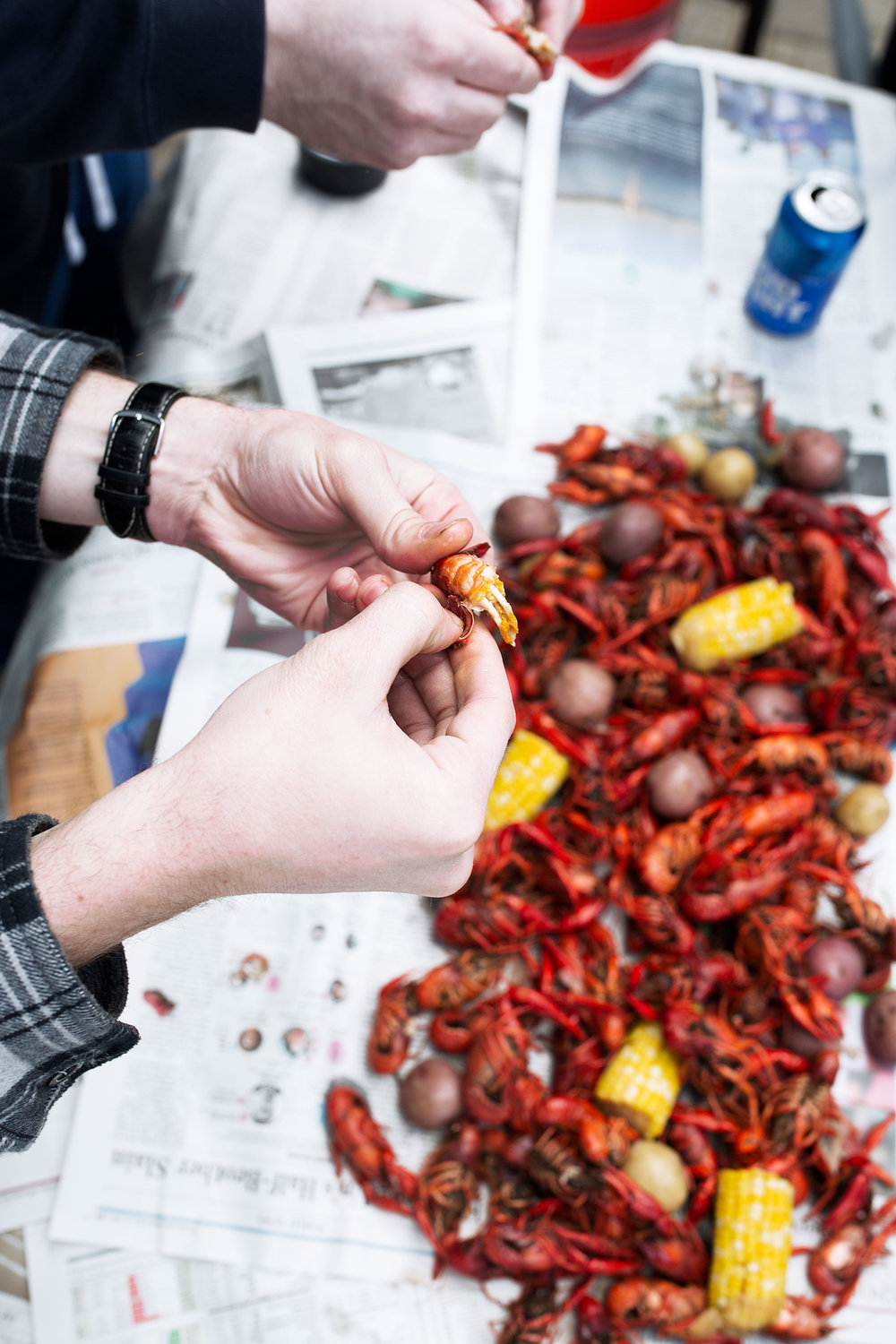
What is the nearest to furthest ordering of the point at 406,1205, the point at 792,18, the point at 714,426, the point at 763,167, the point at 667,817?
the point at 406,1205 → the point at 667,817 → the point at 714,426 → the point at 763,167 → the point at 792,18

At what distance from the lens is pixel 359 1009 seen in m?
1.16

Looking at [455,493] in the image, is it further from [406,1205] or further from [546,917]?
[406,1205]

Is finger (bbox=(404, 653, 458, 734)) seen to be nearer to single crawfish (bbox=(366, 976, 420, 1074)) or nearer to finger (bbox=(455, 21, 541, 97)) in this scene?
single crawfish (bbox=(366, 976, 420, 1074))

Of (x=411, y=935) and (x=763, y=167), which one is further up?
(x=763, y=167)

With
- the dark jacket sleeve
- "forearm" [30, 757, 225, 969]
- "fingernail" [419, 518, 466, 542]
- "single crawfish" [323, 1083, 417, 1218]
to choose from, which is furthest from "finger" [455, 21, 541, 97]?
"single crawfish" [323, 1083, 417, 1218]

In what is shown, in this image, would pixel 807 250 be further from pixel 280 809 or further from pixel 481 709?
pixel 280 809

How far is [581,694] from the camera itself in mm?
1296

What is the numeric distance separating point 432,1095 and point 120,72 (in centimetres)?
115

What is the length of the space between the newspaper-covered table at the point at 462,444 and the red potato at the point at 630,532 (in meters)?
0.15

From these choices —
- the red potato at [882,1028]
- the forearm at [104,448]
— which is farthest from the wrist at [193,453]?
the red potato at [882,1028]

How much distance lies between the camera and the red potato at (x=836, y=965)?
46.0 inches

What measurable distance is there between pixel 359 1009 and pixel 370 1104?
108 millimetres

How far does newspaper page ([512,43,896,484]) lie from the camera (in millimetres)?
1534

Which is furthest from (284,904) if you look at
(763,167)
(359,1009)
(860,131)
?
(860,131)
